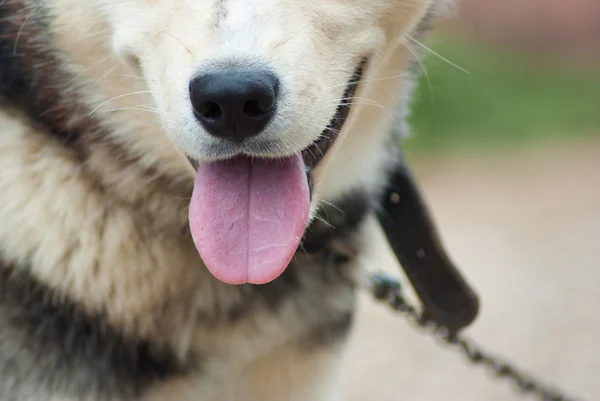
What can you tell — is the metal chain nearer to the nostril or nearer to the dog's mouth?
the dog's mouth

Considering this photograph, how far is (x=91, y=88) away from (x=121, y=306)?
1.95ft

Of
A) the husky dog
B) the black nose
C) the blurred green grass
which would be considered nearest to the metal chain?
the husky dog

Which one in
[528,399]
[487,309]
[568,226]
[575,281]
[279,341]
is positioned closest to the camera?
[279,341]

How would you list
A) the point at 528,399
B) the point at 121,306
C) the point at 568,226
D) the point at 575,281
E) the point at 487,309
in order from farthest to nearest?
1. the point at 568,226
2. the point at 575,281
3. the point at 487,309
4. the point at 528,399
5. the point at 121,306

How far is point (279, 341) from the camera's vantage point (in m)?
2.51

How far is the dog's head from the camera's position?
1851 mm

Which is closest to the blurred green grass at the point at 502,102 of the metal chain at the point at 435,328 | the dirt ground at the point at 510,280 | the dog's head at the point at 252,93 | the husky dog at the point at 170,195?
the dirt ground at the point at 510,280

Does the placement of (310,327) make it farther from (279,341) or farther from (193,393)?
Answer: (193,393)

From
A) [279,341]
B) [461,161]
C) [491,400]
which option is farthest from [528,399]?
[461,161]

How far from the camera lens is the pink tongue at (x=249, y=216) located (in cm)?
200

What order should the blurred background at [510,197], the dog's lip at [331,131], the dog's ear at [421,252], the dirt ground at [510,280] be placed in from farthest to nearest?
the blurred background at [510,197] < the dirt ground at [510,280] < the dog's ear at [421,252] < the dog's lip at [331,131]

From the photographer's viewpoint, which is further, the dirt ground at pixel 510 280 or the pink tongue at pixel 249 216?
the dirt ground at pixel 510 280

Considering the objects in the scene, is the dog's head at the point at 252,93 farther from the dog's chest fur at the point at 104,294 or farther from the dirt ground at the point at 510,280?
the dirt ground at the point at 510,280

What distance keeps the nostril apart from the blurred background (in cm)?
99
